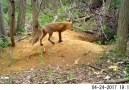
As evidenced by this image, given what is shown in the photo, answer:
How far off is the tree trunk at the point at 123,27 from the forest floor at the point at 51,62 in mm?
744

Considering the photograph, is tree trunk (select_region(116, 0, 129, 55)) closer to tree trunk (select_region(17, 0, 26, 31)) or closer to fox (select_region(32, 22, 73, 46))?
fox (select_region(32, 22, 73, 46))

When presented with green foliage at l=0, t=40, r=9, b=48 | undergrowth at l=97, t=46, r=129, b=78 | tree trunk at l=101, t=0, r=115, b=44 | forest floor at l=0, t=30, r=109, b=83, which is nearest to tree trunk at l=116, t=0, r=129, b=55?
undergrowth at l=97, t=46, r=129, b=78

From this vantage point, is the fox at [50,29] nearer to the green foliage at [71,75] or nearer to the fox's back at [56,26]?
the fox's back at [56,26]

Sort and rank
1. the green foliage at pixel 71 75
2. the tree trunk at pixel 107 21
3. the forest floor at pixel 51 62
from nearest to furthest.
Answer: the green foliage at pixel 71 75 → the forest floor at pixel 51 62 → the tree trunk at pixel 107 21

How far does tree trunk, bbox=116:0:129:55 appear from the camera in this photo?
316 inches

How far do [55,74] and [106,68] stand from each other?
4.80 ft

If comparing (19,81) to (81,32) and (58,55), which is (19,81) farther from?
(81,32)

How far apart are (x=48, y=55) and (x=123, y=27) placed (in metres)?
2.49

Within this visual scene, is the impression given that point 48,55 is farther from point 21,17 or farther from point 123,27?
point 21,17

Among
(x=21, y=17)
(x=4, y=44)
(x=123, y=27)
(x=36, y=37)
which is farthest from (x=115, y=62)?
(x=21, y=17)

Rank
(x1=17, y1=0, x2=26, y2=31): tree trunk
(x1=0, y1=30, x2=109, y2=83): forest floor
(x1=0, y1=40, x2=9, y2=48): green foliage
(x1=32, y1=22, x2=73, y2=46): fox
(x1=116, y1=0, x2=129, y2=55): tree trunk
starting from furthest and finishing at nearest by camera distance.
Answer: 1. (x1=17, y1=0, x2=26, y2=31): tree trunk
2. (x1=0, y1=40, x2=9, y2=48): green foliage
3. (x1=32, y1=22, x2=73, y2=46): fox
4. (x1=116, y1=0, x2=129, y2=55): tree trunk
5. (x1=0, y1=30, x2=109, y2=83): forest floor

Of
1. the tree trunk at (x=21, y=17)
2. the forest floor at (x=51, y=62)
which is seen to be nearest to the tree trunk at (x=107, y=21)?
the forest floor at (x=51, y=62)

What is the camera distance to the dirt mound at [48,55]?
27.4ft

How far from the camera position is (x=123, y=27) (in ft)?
27.0
